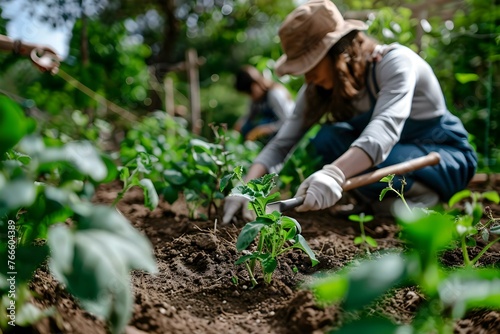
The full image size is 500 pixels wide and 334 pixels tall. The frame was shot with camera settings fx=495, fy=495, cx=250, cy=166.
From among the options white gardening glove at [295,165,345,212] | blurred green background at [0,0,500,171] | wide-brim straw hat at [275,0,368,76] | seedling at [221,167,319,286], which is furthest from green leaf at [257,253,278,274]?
blurred green background at [0,0,500,171]

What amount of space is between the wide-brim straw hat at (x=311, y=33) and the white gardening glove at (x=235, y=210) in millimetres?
515

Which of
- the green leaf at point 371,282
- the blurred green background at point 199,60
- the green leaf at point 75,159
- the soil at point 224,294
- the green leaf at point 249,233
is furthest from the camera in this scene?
the blurred green background at point 199,60

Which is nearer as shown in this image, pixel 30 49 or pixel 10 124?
pixel 10 124

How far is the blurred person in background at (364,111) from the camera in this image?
1.66 metres

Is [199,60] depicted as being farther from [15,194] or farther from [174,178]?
[15,194]

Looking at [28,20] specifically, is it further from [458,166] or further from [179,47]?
[179,47]

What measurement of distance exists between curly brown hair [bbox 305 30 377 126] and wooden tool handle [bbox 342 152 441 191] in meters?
0.38

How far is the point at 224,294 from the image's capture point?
1.21 m

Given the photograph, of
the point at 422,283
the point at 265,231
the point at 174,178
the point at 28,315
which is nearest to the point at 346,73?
the point at 174,178

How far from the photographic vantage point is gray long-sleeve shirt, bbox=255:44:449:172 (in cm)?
162

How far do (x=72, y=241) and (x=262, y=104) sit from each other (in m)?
3.66

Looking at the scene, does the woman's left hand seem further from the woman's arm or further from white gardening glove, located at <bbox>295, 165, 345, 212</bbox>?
white gardening glove, located at <bbox>295, 165, 345, 212</bbox>

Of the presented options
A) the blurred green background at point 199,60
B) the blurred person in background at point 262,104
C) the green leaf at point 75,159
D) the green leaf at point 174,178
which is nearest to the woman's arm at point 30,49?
the blurred green background at point 199,60

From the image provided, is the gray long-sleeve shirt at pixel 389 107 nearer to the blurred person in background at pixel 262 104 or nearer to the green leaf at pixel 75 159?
the green leaf at pixel 75 159
